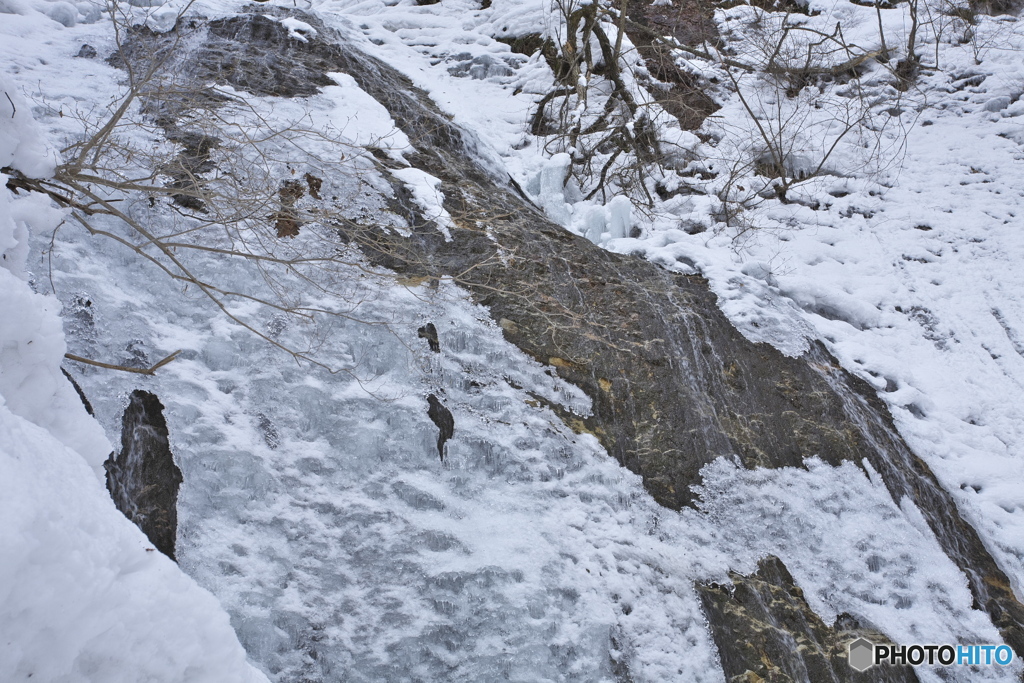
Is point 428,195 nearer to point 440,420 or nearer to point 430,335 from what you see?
point 430,335

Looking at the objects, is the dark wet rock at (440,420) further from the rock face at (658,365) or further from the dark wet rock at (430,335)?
Result: the rock face at (658,365)

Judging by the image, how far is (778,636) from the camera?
2744 millimetres

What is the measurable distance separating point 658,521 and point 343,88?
14.2 ft

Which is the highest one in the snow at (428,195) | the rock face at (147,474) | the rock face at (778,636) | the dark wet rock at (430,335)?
the snow at (428,195)

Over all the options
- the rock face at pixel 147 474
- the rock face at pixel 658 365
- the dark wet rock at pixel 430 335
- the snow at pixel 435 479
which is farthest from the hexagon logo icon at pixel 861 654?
the rock face at pixel 147 474

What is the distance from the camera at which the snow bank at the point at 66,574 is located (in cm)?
89

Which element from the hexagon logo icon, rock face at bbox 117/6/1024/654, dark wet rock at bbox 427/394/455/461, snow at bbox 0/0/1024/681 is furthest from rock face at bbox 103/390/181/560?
the hexagon logo icon

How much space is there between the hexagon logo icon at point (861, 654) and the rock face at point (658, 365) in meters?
0.64

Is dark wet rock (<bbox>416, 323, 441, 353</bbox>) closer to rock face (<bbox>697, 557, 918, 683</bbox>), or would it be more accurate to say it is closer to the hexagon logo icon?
rock face (<bbox>697, 557, 918, 683</bbox>)

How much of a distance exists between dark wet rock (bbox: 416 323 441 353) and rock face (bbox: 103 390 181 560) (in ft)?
4.25

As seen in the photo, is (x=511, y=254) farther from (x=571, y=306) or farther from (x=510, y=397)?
(x=510, y=397)

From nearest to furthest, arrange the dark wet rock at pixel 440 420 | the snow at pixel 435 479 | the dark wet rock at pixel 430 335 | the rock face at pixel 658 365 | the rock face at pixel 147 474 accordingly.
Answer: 1. the snow at pixel 435 479
2. the rock face at pixel 147 474
3. the dark wet rock at pixel 440 420
4. the rock face at pixel 658 365
5. the dark wet rock at pixel 430 335

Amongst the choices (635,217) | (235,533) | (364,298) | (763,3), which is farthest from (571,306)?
(763,3)

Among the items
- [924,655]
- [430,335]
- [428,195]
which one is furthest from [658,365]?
[428,195]
